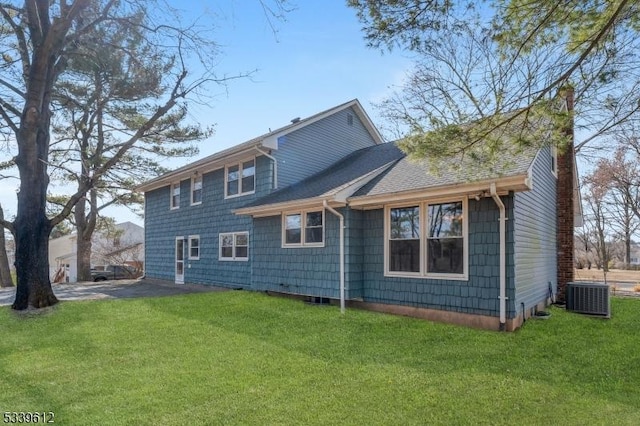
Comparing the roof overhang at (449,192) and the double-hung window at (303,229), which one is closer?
the roof overhang at (449,192)

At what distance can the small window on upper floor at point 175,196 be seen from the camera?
17.5 metres

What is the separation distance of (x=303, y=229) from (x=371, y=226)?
6.55ft

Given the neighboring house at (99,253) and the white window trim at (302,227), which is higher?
the white window trim at (302,227)

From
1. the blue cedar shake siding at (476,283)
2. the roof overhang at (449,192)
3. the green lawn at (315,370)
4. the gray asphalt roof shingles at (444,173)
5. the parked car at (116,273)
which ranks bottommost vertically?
the parked car at (116,273)

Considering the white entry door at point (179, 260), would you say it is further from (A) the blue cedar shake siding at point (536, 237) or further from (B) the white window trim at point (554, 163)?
(B) the white window trim at point (554, 163)

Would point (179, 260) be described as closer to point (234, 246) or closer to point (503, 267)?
point (234, 246)

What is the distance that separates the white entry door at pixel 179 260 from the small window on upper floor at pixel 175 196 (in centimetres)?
152

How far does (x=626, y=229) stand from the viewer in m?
29.0

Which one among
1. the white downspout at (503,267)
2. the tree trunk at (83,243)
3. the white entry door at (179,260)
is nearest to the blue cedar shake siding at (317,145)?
the white entry door at (179,260)

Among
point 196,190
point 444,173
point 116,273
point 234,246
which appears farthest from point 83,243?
point 444,173

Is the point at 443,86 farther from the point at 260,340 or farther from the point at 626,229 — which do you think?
the point at 626,229

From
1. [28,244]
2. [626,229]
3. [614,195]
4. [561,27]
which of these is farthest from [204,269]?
[626,229]

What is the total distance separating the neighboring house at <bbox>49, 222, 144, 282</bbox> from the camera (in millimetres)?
31172

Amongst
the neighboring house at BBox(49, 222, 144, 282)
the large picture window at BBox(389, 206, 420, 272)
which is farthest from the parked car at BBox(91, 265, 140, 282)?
the large picture window at BBox(389, 206, 420, 272)
